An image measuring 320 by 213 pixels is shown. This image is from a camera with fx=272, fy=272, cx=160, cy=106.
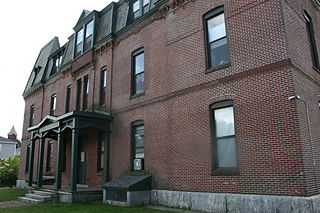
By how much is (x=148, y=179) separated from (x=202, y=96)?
4.23 meters

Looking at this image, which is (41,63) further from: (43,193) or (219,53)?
(219,53)

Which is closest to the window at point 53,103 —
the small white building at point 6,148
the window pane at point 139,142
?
the window pane at point 139,142

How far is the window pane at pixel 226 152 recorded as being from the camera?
914cm

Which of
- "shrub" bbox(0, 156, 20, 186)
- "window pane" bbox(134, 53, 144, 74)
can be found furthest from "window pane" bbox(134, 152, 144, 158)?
"shrub" bbox(0, 156, 20, 186)

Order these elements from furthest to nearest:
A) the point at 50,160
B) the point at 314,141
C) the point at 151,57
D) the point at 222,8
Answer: the point at 50,160
the point at 151,57
the point at 222,8
the point at 314,141

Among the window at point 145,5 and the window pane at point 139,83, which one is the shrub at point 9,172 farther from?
the window at point 145,5

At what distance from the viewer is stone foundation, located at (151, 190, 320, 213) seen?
7.27 meters

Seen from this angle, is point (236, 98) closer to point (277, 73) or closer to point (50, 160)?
point (277, 73)

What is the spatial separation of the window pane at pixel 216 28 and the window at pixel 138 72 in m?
4.22

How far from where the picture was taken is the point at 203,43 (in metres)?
10.7

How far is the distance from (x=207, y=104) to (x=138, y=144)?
179 inches

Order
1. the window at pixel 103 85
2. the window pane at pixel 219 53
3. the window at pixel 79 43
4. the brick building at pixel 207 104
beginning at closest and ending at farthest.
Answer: the brick building at pixel 207 104, the window pane at pixel 219 53, the window at pixel 103 85, the window at pixel 79 43

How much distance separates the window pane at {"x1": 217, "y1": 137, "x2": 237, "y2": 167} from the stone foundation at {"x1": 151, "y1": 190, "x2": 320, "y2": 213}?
105 centimetres

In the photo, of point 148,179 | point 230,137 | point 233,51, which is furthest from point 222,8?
point 148,179
